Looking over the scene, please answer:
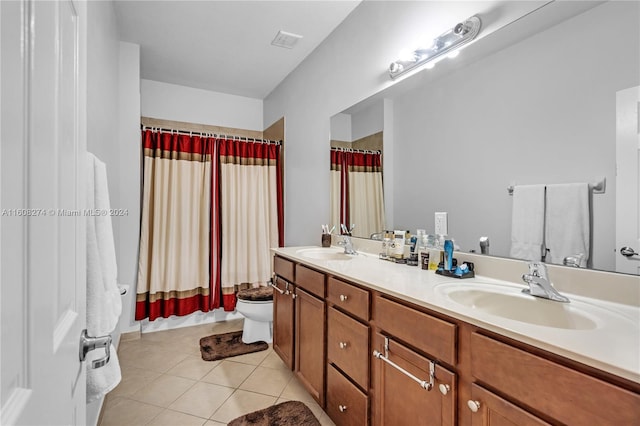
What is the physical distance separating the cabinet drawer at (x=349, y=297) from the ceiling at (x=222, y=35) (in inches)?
77.4

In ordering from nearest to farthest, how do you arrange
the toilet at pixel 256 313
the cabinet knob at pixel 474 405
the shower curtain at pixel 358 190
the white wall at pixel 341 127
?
the cabinet knob at pixel 474 405 → the shower curtain at pixel 358 190 → the white wall at pixel 341 127 → the toilet at pixel 256 313

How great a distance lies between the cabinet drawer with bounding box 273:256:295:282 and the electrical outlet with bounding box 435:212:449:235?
91cm

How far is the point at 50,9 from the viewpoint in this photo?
0.52 metres

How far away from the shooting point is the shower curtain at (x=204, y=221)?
9.85ft

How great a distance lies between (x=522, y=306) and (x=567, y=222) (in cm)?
37

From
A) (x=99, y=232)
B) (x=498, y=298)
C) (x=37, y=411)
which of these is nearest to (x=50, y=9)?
(x=37, y=411)

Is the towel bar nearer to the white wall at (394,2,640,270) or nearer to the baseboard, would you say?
the white wall at (394,2,640,270)

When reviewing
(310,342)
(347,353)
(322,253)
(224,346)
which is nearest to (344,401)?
(347,353)

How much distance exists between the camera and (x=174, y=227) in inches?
122

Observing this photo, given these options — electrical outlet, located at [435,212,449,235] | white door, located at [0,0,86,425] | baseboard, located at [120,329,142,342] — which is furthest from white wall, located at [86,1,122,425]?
electrical outlet, located at [435,212,449,235]

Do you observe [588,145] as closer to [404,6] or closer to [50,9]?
[404,6]

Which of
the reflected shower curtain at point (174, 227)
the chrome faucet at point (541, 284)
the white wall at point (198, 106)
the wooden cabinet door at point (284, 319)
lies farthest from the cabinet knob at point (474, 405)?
the white wall at point (198, 106)

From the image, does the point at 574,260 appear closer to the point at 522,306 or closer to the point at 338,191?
the point at 522,306

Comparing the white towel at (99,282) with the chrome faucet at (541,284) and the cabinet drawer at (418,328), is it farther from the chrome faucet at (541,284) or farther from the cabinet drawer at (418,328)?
the chrome faucet at (541,284)
